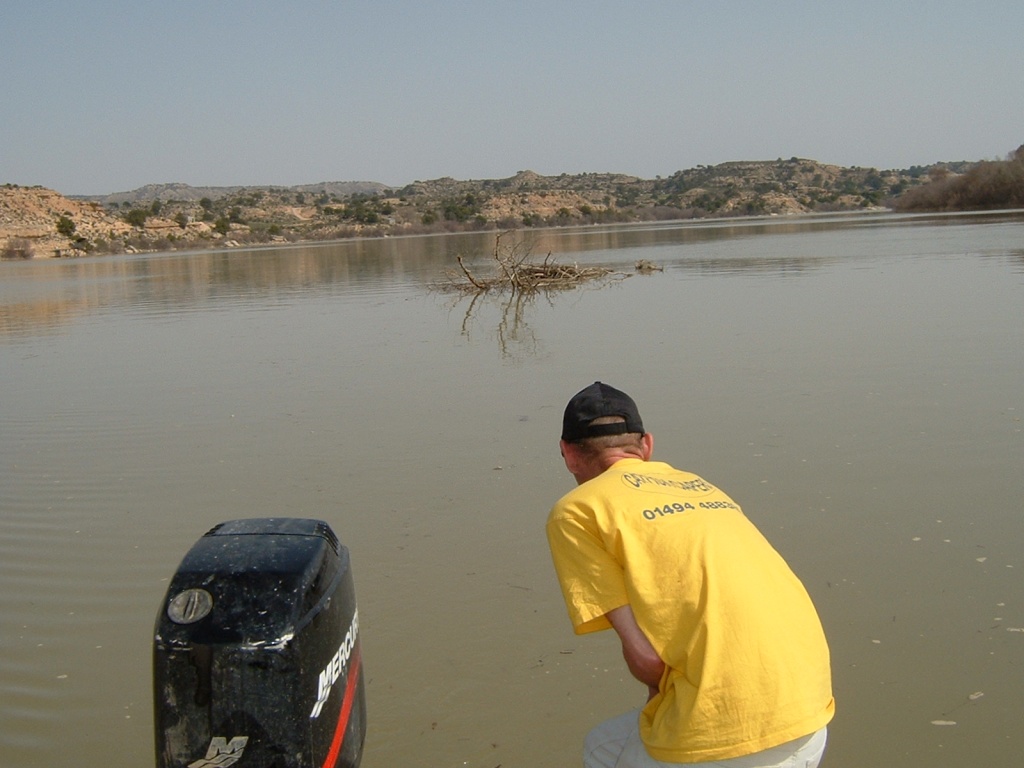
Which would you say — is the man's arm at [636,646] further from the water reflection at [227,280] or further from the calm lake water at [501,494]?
the water reflection at [227,280]

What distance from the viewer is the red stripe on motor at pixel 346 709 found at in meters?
2.45

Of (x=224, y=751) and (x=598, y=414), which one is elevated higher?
(x=598, y=414)

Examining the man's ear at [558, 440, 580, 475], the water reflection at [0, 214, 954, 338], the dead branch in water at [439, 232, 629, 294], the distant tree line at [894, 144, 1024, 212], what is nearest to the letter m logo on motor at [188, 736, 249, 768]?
the man's ear at [558, 440, 580, 475]

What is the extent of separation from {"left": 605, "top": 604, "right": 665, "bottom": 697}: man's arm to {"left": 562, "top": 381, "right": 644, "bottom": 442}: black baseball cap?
0.46m

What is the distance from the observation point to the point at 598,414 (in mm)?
2400

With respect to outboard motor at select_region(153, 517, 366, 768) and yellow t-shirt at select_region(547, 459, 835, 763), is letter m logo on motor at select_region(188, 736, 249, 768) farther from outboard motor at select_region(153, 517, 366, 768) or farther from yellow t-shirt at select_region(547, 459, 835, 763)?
yellow t-shirt at select_region(547, 459, 835, 763)

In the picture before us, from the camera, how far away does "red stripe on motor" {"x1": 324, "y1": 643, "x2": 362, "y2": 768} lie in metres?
2.45

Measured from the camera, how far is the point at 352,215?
94.2 metres

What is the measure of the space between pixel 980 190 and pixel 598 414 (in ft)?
239

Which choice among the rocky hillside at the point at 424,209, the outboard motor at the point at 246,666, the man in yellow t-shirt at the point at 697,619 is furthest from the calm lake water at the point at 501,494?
the rocky hillside at the point at 424,209

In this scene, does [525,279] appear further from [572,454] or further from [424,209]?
[424,209]

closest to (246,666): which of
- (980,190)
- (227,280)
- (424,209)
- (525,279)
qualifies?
(525,279)

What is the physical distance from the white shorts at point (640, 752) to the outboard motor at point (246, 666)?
2.14 ft

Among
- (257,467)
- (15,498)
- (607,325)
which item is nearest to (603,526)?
(257,467)
